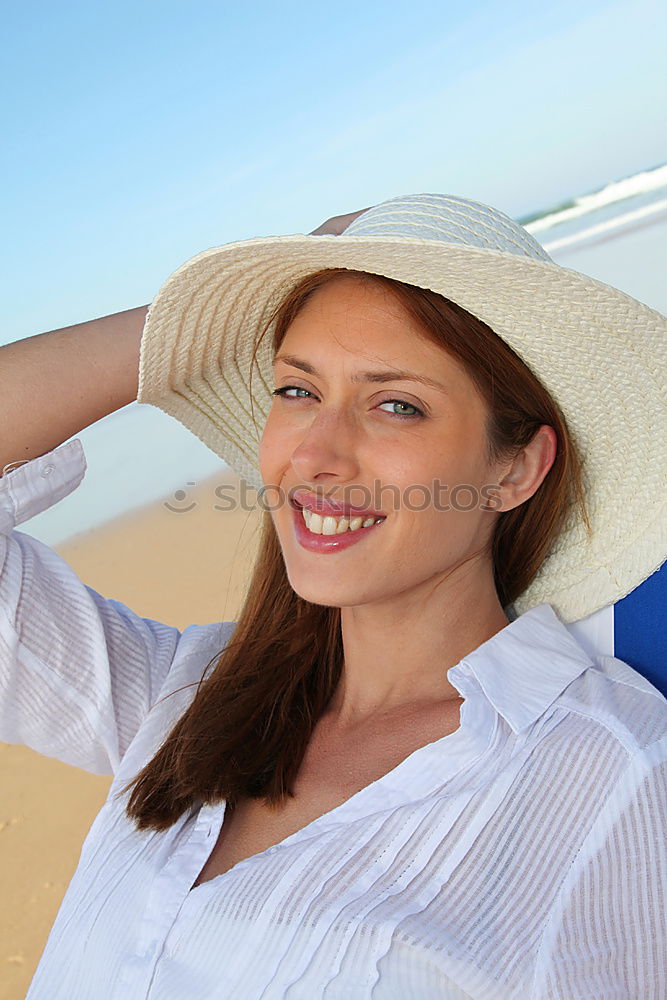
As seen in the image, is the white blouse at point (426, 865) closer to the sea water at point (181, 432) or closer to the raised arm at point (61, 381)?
the raised arm at point (61, 381)

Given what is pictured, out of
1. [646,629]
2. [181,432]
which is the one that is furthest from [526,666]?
[181,432]

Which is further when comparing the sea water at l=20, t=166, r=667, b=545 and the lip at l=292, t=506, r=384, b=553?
the sea water at l=20, t=166, r=667, b=545

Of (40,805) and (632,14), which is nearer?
(40,805)

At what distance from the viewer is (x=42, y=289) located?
1248 cm

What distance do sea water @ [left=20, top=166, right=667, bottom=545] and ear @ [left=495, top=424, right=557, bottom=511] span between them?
5188 mm

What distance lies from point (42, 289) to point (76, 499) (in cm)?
518

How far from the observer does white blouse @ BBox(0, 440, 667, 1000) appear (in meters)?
1.45

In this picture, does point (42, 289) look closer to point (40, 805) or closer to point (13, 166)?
point (13, 166)

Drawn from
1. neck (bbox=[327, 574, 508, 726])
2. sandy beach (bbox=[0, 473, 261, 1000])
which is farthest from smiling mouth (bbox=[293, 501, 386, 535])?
sandy beach (bbox=[0, 473, 261, 1000])

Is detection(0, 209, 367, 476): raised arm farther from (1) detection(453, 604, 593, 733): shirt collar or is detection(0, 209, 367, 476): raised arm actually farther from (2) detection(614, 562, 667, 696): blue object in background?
(2) detection(614, 562, 667, 696): blue object in background

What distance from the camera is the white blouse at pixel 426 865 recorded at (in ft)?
4.77

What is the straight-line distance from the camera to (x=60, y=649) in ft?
6.67

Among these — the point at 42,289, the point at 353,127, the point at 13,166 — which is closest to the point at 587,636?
the point at 42,289

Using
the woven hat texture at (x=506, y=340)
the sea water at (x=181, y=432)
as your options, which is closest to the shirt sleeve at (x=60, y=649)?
the woven hat texture at (x=506, y=340)
